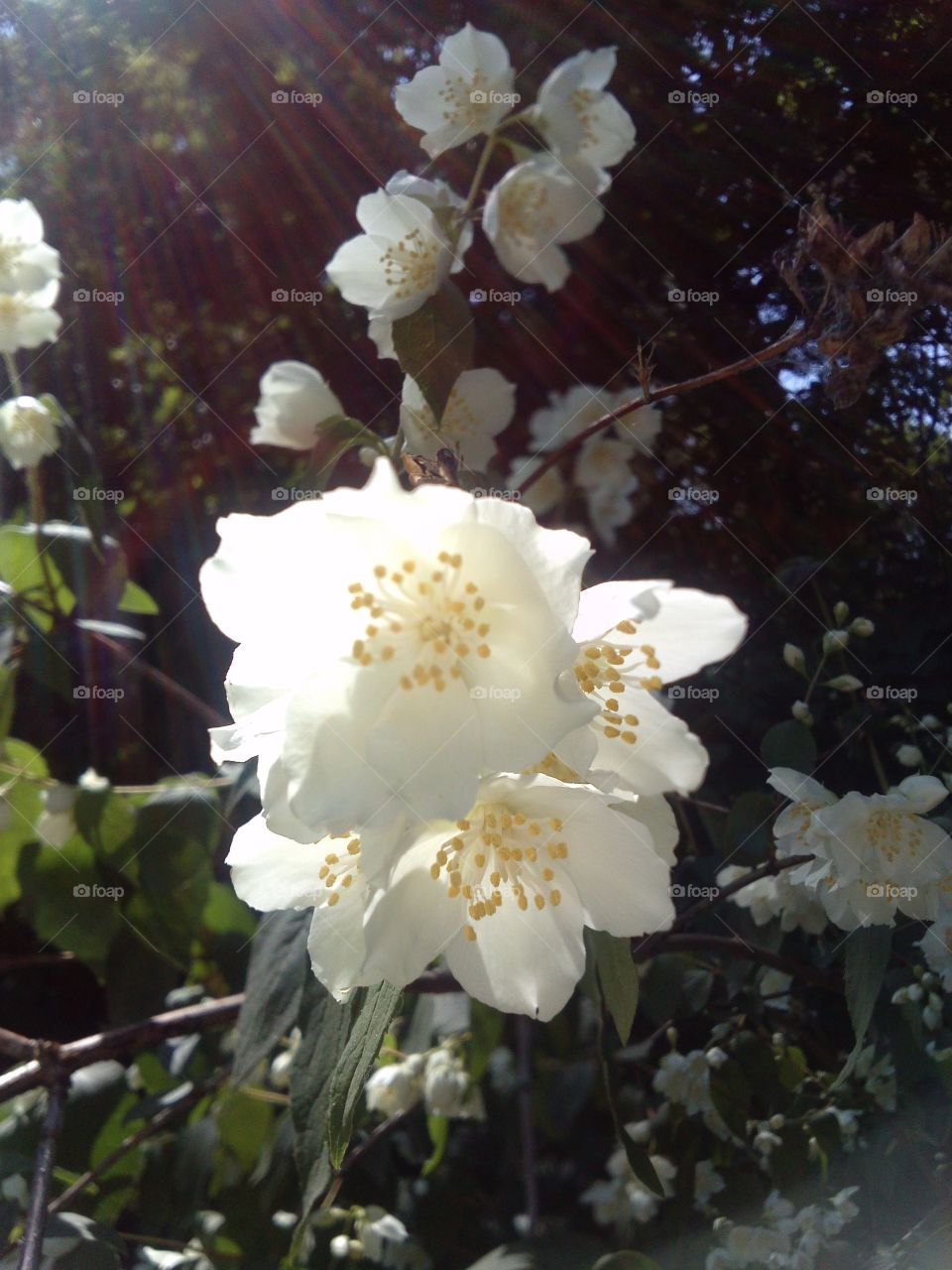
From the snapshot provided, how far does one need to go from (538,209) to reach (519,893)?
0.85m

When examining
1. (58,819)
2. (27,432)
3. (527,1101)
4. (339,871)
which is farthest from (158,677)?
(527,1101)

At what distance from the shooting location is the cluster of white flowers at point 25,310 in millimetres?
1229

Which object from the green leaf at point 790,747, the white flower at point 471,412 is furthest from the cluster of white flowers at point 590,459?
the green leaf at point 790,747

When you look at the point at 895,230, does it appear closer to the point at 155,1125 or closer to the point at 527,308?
the point at 527,308

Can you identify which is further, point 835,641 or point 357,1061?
point 835,641

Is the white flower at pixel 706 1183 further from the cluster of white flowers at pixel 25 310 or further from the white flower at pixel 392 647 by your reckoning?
the cluster of white flowers at pixel 25 310

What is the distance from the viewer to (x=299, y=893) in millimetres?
656

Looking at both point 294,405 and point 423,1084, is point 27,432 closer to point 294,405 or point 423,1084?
point 294,405

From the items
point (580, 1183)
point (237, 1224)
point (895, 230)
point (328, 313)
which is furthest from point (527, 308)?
point (580, 1183)

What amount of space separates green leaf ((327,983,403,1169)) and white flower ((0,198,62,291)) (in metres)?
1.08

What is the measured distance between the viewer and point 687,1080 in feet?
3.48

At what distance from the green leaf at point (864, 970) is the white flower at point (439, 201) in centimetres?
76

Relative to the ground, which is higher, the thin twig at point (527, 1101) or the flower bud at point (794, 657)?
the flower bud at point (794, 657)

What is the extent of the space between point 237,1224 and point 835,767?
0.99 m
